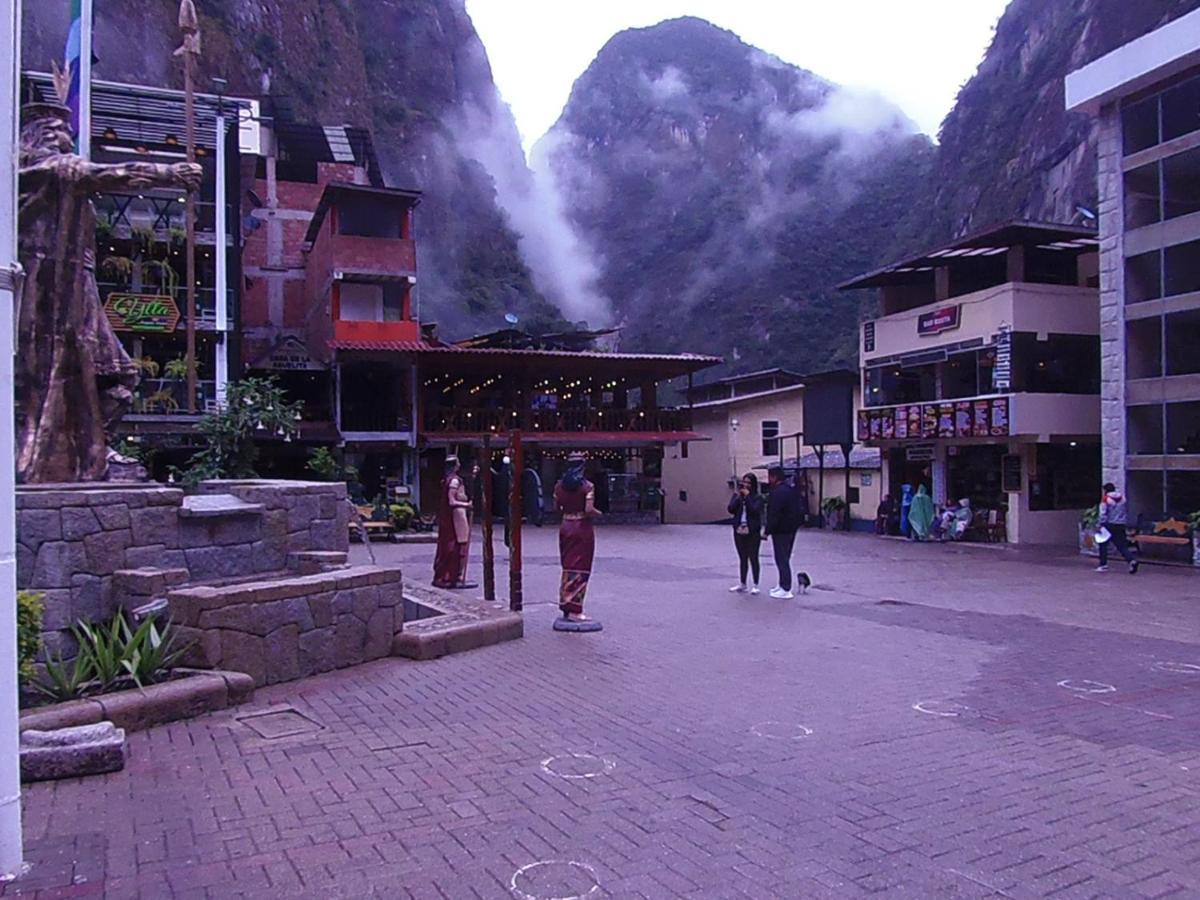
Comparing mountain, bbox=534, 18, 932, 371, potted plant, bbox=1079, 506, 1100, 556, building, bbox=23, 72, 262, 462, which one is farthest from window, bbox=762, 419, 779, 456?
mountain, bbox=534, 18, 932, 371

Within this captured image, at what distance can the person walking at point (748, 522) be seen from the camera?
1238 centimetres

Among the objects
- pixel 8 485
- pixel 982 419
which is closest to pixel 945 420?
pixel 982 419

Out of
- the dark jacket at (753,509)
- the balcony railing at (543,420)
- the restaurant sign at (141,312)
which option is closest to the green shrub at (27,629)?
the dark jacket at (753,509)

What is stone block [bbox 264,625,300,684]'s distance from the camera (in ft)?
22.2

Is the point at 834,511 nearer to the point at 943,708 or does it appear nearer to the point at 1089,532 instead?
the point at 1089,532

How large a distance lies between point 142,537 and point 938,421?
2213 centimetres

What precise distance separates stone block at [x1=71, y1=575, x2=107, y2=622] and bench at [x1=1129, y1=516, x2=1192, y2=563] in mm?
18344

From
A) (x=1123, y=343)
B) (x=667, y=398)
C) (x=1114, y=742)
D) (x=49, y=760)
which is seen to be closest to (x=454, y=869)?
(x=49, y=760)

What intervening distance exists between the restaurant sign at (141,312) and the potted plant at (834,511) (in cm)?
2113

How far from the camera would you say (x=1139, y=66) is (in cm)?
1967

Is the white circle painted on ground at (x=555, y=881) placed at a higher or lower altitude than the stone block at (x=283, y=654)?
lower

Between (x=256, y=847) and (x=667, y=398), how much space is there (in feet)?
193

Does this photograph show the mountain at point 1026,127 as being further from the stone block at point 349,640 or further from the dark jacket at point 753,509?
the stone block at point 349,640

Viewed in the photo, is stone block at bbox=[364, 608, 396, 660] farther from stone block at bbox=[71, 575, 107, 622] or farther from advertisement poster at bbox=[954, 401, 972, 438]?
advertisement poster at bbox=[954, 401, 972, 438]
